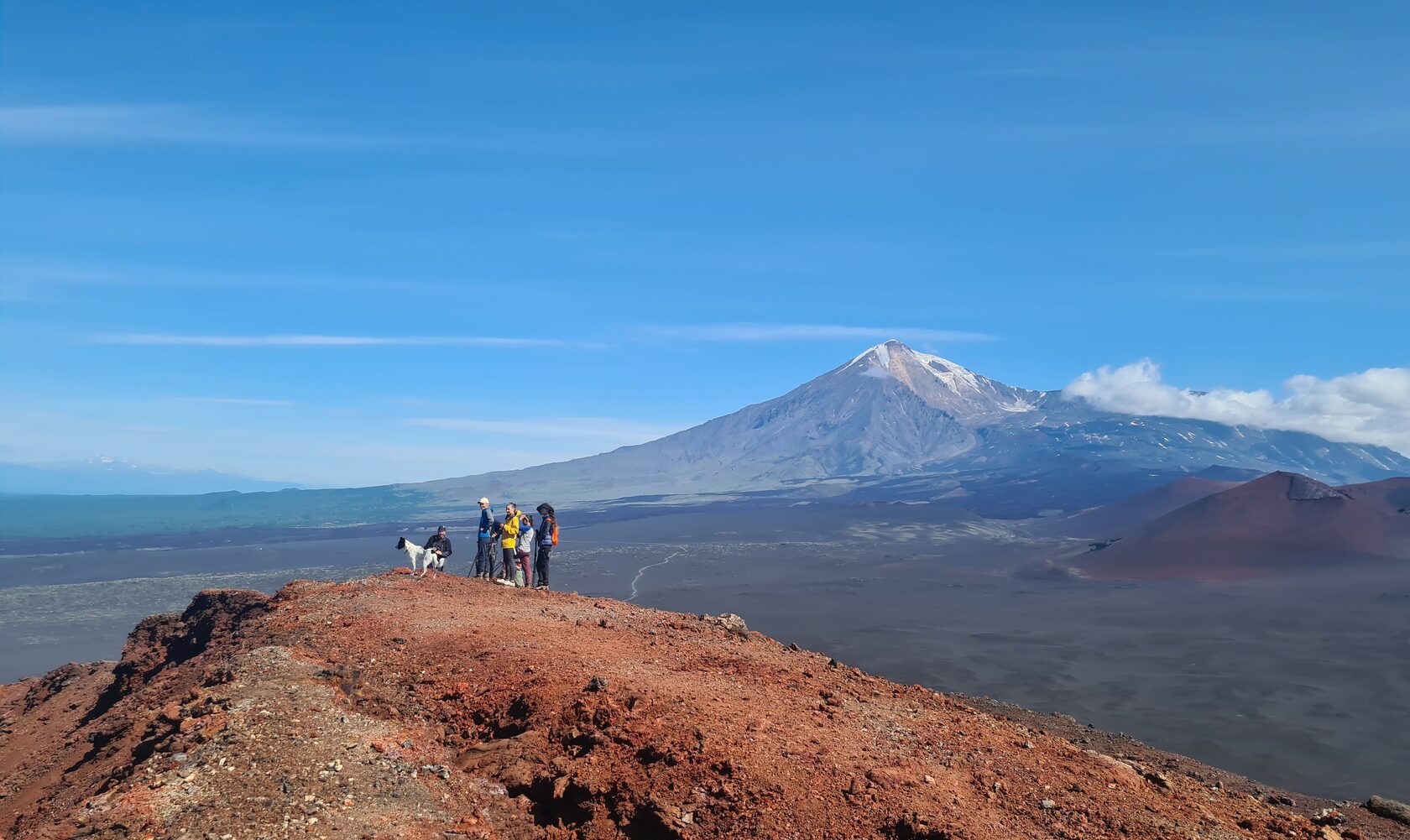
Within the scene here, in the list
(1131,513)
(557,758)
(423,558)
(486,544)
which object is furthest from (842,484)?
(557,758)

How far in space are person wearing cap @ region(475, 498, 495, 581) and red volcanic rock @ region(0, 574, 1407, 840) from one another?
5.83 meters

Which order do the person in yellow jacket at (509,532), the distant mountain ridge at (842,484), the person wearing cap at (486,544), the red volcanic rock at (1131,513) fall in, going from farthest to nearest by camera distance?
the distant mountain ridge at (842,484) < the red volcanic rock at (1131,513) < the person wearing cap at (486,544) < the person in yellow jacket at (509,532)

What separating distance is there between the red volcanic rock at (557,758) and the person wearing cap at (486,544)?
19.1 ft

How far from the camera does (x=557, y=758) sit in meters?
7.23

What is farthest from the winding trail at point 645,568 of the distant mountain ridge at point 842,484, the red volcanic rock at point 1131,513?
the distant mountain ridge at point 842,484

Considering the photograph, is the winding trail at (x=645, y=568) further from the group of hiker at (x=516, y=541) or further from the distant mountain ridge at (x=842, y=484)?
the distant mountain ridge at (x=842, y=484)

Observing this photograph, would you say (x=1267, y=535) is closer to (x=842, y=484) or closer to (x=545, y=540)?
(x=545, y=540)

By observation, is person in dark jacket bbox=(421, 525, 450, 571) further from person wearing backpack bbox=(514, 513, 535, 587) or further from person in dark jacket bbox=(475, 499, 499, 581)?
person wearing backpack bbox=(514, 513, 535, 587)

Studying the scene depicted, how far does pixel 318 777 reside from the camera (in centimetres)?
668

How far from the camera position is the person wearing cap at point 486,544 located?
55.8 ft

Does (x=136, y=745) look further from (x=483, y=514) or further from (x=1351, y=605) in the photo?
(x=1351, y=605)

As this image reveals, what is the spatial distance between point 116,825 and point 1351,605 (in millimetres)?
39955

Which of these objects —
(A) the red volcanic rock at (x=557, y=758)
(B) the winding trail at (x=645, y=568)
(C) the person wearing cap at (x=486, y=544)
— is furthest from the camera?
(B) the winding trail at (x=645, y=568)

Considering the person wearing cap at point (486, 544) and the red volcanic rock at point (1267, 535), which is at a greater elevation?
the person wearing cap at point (486, 544)
